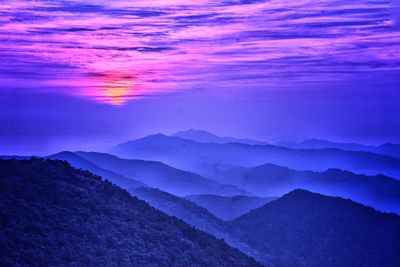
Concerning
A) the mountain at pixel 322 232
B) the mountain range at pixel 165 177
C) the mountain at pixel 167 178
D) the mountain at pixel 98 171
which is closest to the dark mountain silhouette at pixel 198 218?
the mountain at pixel 322 232

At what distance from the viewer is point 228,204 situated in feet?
258

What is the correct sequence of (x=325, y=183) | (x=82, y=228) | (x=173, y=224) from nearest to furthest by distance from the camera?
(x=82, y=228), (x=173, y=224), (x=325, y=183)

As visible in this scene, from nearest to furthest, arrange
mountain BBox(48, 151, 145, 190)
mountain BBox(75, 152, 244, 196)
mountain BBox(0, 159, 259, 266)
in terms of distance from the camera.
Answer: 1. mountain BBox(0, 159, 259, 266)
2. mountain BBox(48, 151, 145, 190)
3. mountain BBox(75, 152, 244, 196)

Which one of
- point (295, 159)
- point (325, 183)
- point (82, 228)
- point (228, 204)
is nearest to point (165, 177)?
point (325, 183)

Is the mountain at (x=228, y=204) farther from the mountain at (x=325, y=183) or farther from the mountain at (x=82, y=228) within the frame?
the mountain at (x=82, y=228)

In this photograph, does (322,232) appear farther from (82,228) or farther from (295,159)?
(295,159)

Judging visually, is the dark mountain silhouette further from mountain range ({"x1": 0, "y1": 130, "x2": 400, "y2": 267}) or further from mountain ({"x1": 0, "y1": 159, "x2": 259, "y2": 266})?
mountain ({"x1": 0, "y1": 159, "x2": 259, "y2": 266})

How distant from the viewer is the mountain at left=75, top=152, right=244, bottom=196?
11044 centimetres

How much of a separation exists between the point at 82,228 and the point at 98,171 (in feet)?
257

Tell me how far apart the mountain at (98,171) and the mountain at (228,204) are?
12.3 m

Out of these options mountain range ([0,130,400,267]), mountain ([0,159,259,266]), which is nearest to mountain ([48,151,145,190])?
mountain range ([0,130,400,267])

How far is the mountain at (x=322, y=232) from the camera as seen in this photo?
46.7m

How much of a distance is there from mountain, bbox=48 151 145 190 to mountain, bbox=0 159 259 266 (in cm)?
4979

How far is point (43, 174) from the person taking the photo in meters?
32.3
